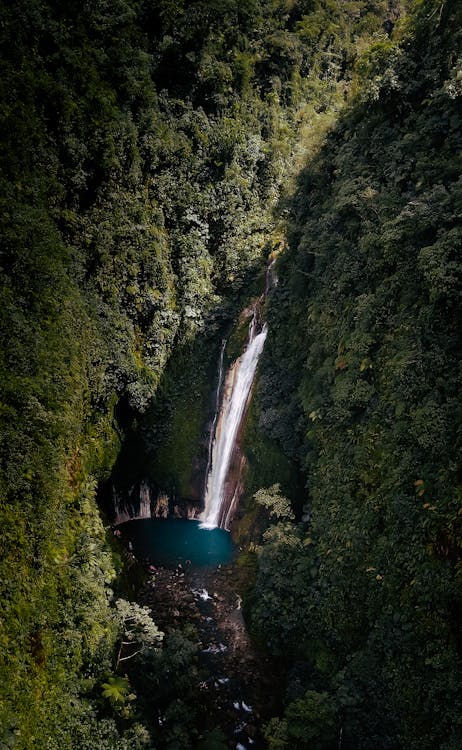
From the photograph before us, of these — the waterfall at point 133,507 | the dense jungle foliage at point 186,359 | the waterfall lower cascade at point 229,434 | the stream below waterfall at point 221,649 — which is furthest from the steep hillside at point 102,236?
the waterfall at point 133,507

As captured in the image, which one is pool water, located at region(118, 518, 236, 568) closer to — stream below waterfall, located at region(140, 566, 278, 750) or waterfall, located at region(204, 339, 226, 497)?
stream below waterfall, located at region(140, 566, 278, 750)

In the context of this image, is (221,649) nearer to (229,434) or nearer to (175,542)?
(175,542)

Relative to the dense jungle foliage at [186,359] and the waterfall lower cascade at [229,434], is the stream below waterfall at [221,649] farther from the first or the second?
the waterfall lower cascade at [229,434]

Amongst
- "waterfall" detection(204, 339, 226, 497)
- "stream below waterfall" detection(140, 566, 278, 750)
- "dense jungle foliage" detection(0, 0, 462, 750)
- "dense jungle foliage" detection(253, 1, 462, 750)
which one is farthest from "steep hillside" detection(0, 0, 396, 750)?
"dense jungle foliage" detection(253, 1, 462, 750)

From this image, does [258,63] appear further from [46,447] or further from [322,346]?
[46,447]

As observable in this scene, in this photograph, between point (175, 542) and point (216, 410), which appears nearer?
point (175, 542)

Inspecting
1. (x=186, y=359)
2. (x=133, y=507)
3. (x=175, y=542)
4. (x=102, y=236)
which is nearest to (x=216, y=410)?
(x=186, y=359)
